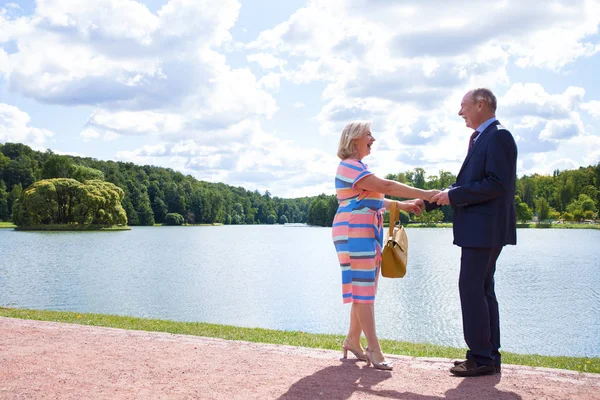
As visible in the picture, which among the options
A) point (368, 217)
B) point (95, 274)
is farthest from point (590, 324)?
point (95, 274)

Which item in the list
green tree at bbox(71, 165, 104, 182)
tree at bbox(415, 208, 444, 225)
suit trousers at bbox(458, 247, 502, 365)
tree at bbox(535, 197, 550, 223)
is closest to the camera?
suit trousers at bbox(458, 247, 502, 365)

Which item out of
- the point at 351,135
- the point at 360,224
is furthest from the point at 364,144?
the point at 360,224

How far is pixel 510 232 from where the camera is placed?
4.96 meters

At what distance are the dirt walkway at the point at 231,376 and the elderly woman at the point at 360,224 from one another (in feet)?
1.87

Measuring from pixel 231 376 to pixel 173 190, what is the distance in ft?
396

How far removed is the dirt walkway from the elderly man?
1.06 feet

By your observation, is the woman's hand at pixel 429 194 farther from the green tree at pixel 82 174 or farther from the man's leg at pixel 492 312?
the green tree at pixel 82 174

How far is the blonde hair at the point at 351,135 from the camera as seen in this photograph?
204 inches

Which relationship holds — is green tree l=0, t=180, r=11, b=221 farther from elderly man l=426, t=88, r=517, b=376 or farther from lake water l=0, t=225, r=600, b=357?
elderly man l=426, t=88, r=517, b=376

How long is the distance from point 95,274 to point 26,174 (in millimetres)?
87270

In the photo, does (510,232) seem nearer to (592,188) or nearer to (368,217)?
(368,217)

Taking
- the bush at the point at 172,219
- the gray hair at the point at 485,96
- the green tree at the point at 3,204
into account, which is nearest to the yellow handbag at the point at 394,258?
the gray hair at the point at 485,96

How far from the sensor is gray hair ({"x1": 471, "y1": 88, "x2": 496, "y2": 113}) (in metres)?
5.04

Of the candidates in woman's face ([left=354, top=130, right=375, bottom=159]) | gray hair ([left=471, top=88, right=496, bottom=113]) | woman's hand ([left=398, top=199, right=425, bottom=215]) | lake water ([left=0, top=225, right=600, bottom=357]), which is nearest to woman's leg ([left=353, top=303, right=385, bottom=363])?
woman's hand ([left=398, top=199, right=425, bottom=215])
